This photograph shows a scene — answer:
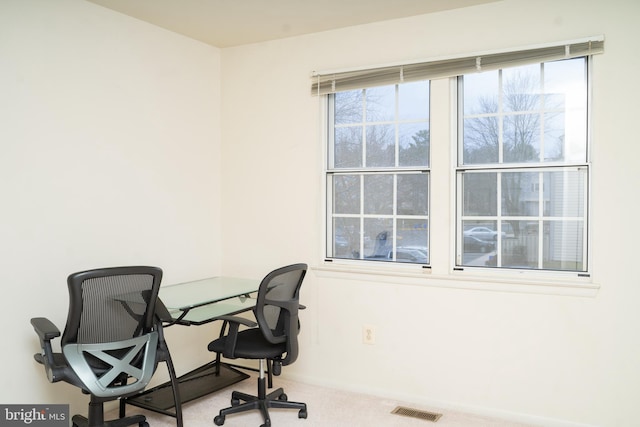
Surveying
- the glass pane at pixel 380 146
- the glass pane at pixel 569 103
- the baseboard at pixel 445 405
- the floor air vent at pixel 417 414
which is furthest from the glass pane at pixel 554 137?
the floor air vent at pixel 417 414

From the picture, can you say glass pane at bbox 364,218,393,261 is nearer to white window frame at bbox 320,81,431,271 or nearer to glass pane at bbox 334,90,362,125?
white window frame at bbox 320,81,431,271

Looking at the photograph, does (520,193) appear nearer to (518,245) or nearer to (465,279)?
(518,245)

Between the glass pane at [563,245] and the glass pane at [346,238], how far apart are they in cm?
131

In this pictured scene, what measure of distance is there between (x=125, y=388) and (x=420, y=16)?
2939 mm

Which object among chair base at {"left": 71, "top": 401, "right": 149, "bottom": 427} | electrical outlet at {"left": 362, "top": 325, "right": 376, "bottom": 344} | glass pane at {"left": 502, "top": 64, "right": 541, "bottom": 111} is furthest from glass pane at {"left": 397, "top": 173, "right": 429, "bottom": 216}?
chair base at {"left": 71, "top": 401, "right": 149, "bottom": 427}

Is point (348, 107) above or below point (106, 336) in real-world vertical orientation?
above

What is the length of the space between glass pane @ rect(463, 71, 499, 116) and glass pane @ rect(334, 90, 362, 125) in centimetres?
79

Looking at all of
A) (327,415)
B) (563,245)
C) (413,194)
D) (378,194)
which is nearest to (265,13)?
(378,194)

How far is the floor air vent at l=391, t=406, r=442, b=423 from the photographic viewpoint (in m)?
3.40

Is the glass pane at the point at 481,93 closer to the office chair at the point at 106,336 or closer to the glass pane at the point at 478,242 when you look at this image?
the glass pane at the point at 478,242

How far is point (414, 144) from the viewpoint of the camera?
3760mm

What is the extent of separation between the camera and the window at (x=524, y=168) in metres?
3.25

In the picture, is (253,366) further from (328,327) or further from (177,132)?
(177,132)

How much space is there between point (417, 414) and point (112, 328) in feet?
6.50
